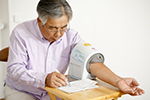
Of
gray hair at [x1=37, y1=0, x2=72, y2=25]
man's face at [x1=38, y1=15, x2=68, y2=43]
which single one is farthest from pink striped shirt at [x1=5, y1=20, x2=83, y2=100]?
gray hair at [x1=37, y1=0, x2=72, y2=25]

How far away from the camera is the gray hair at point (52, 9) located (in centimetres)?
153

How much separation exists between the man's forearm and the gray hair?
0.45 metres

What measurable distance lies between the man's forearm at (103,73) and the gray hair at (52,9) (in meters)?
0.45

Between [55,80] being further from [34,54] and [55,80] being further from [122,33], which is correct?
[122,33]

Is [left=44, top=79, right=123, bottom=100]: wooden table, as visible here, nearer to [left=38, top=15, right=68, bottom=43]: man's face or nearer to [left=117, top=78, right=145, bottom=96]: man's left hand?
[left=117, top=78, right=145, bottom=96]: man's left hand

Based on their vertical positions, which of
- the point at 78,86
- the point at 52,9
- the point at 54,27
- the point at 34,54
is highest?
the point at 52,9

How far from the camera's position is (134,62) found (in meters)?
3.62

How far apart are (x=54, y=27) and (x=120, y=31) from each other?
2.16 metres

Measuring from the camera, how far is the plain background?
325 centimetres

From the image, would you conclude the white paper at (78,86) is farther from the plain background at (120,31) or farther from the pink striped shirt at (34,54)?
the plain background at (120,31)

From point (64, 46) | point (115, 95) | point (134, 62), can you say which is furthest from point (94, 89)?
point (134, 62)

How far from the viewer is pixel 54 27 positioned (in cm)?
157

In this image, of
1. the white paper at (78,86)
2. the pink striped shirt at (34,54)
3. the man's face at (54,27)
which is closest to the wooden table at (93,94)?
the white paper at (78,86)

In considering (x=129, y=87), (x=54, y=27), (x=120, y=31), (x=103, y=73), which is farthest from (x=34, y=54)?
(x=120, y=31)
